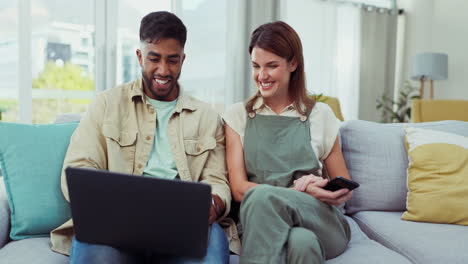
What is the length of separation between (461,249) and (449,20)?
3.94 meters

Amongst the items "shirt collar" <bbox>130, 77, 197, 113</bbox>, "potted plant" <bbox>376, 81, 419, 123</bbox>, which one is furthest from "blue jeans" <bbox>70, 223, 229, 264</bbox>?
"potted plant" <bbox>376, 81, 419, 123</bbox>

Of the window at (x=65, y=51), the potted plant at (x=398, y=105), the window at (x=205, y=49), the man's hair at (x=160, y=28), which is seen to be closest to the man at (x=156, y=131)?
the man's hair at (x=160, y=28)

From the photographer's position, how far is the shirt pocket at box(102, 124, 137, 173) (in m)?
1.18

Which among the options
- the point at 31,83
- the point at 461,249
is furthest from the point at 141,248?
the point at 31,83

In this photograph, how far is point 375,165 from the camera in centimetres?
150

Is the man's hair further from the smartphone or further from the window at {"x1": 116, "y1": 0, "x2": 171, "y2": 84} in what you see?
the window at {"x1": 116, "y1": 0, "x2": 171, "y2": 84}

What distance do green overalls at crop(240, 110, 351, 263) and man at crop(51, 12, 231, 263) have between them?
0.45 feet

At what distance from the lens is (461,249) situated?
3.78ft

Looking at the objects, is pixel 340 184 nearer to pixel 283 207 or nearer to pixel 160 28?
pixel 283 207

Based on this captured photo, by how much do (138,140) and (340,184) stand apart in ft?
2.06

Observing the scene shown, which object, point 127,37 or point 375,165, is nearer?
point 375,165

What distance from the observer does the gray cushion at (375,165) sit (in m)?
1.48

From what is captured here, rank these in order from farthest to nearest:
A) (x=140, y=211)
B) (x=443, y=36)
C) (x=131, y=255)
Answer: (x=443, y=36), (x=131, y=255), (x=140, y=211)

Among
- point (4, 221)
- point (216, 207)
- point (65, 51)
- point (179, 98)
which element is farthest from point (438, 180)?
point (65, 51)
